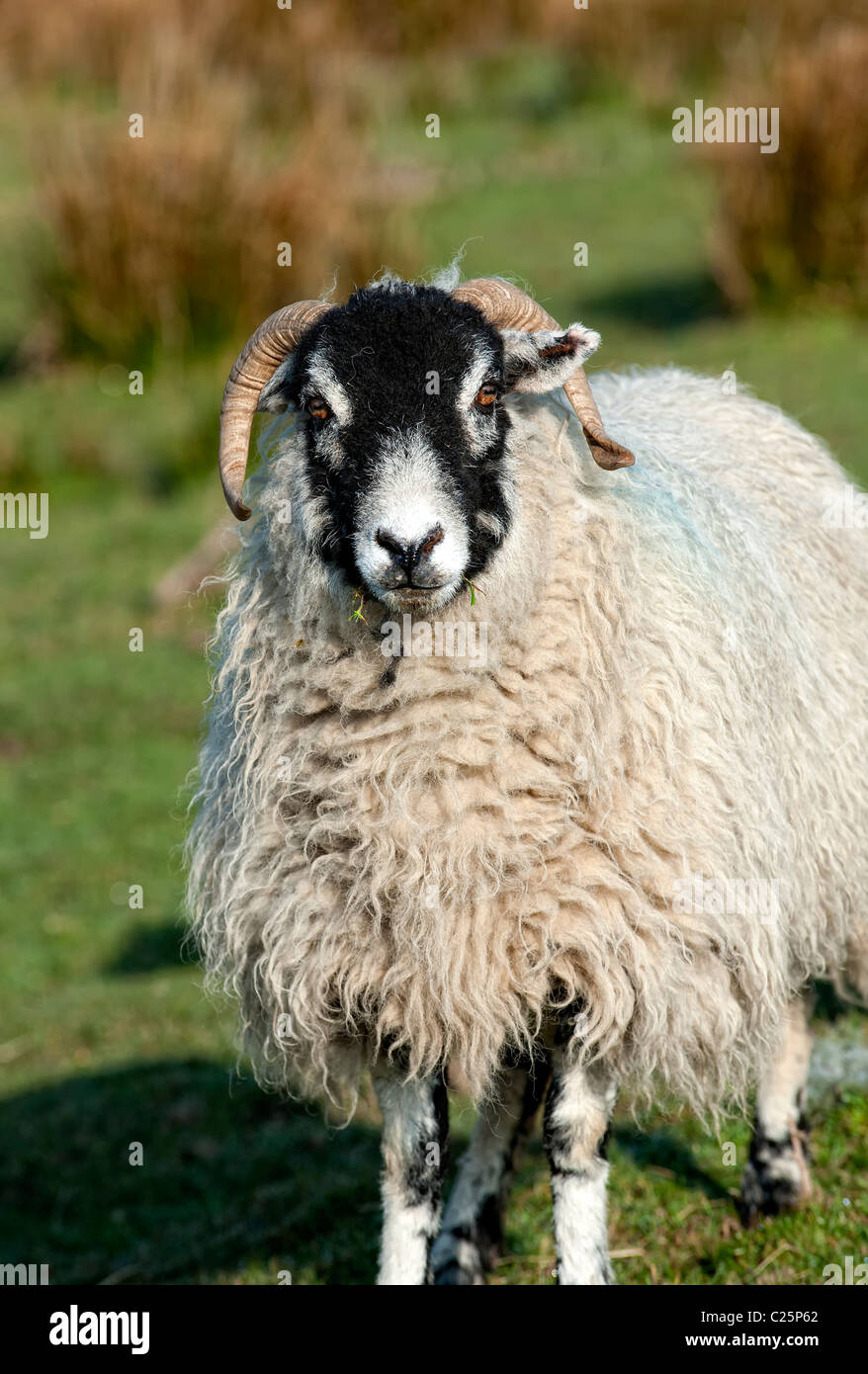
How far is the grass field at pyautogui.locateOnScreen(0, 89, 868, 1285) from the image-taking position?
497 cm

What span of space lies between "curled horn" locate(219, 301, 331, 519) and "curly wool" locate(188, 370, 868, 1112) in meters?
0.10

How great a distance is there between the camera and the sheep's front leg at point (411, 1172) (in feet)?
12.6

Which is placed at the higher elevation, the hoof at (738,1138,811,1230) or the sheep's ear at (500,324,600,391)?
the sheep's ear at (500,324,600,391)

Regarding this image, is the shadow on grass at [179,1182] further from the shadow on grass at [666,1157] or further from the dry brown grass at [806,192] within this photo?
the dry brown grass at [806,192]

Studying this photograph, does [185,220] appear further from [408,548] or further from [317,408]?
[408,548]

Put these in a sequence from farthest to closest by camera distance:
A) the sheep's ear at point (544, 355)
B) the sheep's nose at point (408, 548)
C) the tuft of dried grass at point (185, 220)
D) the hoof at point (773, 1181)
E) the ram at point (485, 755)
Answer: the tuft of dried grass at point (185, 220), the hoof at point (773, 1181), the sheep's ear at point (544, 355), the ram at point (485, 755), the sheep's nose at point (408, 548)

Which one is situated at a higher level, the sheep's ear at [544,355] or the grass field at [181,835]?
the sheep's ear at [544,355]

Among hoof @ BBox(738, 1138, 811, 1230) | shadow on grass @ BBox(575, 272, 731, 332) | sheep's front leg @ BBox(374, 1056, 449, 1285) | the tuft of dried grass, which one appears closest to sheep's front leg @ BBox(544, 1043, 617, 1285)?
sheep's front leg @ BBox(374, 1056, 449, 1285)

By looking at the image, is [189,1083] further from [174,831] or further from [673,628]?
[673,628]

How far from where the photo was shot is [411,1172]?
12.6 ft

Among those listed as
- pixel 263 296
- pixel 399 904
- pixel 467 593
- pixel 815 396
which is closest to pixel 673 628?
pixel 467 593

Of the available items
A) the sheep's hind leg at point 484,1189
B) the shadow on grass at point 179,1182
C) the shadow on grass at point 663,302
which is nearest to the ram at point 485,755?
the sheep's hind leg at point 484,1189

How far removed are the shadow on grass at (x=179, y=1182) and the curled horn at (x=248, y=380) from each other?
234cm

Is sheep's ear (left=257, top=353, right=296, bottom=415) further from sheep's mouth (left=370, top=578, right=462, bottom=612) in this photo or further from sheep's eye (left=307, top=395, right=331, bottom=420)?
sheep's mouth (left=370, top=578, right=462, bottom=612)
